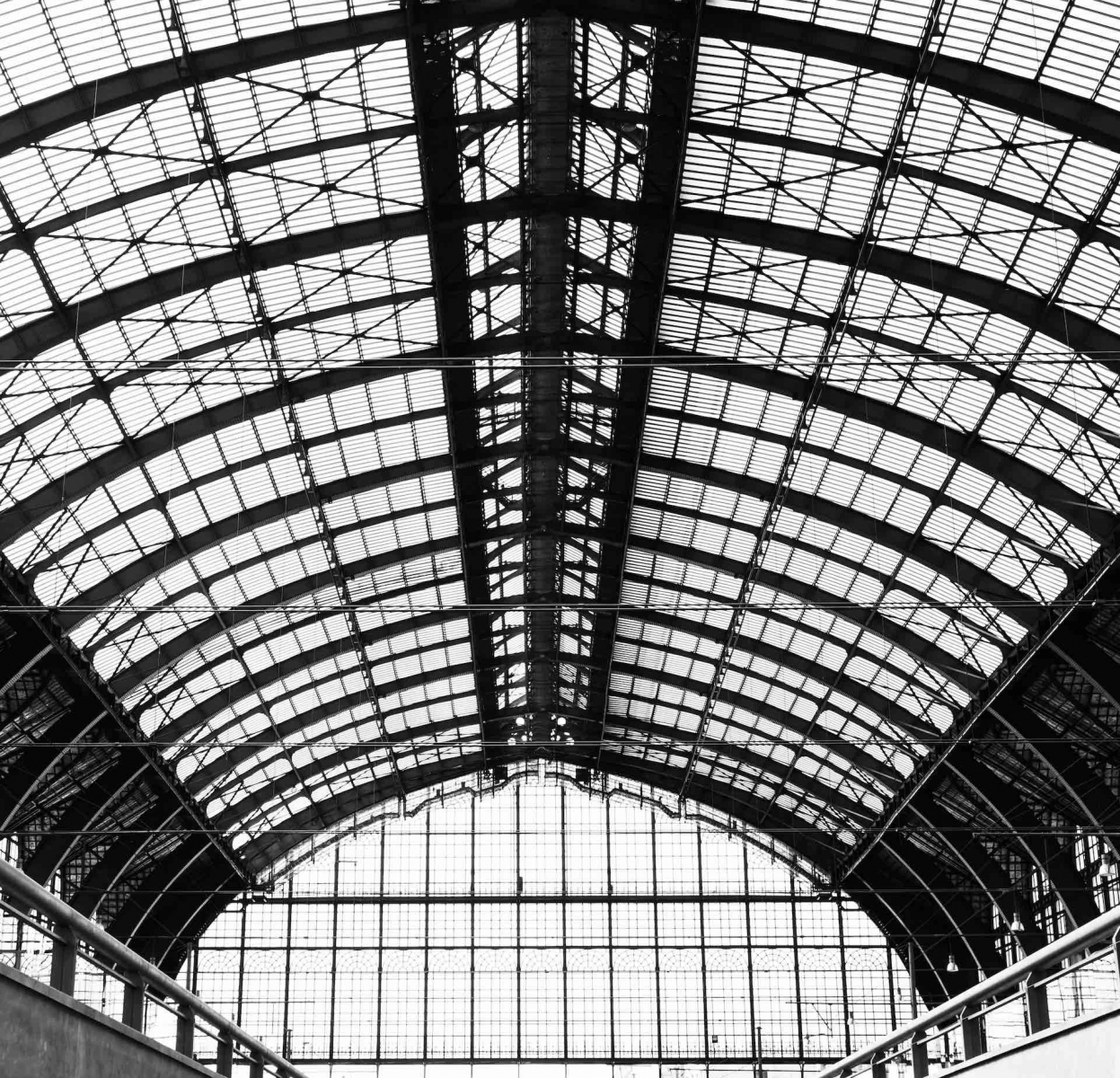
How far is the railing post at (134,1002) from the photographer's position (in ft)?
39.8

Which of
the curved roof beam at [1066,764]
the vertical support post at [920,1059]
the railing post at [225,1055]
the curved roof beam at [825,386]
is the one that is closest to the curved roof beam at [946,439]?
the curved roof beam at [825,386]

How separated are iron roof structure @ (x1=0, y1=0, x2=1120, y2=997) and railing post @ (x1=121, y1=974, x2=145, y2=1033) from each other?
16.7 m

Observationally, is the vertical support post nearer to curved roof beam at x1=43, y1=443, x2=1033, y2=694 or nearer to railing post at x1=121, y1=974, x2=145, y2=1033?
railing post at x1=121, y1=974, x2=145, y2=1033

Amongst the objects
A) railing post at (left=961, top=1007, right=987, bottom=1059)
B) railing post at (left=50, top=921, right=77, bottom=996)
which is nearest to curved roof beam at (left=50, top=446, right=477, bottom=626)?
railing post at (left=961, top=1007, right=987, bottom=1059)

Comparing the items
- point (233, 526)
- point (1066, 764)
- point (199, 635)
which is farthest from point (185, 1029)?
point (1066, 764)

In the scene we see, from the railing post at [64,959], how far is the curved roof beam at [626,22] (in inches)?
799

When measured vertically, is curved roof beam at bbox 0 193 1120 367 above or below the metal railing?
above

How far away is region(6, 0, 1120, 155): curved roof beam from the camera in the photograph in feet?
87.1

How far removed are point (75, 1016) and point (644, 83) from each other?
23.9 metres

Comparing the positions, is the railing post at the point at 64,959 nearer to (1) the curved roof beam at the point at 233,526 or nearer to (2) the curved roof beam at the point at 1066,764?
(1) the curved roof beam at the point at 233,526

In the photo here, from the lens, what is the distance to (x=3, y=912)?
9734 millimetres

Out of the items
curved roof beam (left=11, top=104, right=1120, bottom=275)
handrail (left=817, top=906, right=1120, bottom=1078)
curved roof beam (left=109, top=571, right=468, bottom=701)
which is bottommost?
handrail (left=817, top=906, right=1120, bottom=1078)

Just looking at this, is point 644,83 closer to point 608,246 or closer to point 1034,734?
point 608,246

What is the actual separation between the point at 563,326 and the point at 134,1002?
27783 millimetres
